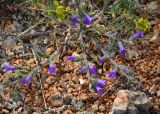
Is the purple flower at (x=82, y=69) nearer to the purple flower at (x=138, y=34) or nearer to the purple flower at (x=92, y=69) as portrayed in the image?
the purple flower at (x=92, y=69)

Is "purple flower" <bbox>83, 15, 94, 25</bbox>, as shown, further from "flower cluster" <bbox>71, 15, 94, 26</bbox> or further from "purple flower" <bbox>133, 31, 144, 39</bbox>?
"purple flower" <bbox>133, 31, 144, 39</bbox>

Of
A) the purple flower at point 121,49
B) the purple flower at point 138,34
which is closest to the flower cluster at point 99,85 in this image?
the purple flower at point 121,49

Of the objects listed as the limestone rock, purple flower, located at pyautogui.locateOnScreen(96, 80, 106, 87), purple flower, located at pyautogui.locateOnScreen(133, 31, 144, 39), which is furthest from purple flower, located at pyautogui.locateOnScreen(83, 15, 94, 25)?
the limestone rock

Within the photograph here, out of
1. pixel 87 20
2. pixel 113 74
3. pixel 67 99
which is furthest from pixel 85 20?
pixel 67 99

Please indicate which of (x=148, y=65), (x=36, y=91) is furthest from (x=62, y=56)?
(x=148, y=65)

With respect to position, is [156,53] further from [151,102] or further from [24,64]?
[24,64]

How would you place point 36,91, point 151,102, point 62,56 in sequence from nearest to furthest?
point 151,102
point 36,91
point 62,56

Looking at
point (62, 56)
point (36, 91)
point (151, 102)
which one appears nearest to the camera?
point (151, 102)

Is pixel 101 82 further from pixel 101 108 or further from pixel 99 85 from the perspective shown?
pixel 101 108

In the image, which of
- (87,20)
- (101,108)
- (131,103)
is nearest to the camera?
(131,103)

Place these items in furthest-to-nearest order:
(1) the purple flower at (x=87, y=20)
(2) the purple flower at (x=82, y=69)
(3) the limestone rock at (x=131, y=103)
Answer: (1) the purple flower at (x=87, y=20), (2) the purple flower at (x=82, y=69), (3) the limestone rock at (x=131, y=103)

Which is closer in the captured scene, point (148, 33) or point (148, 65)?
point (148, 65)
